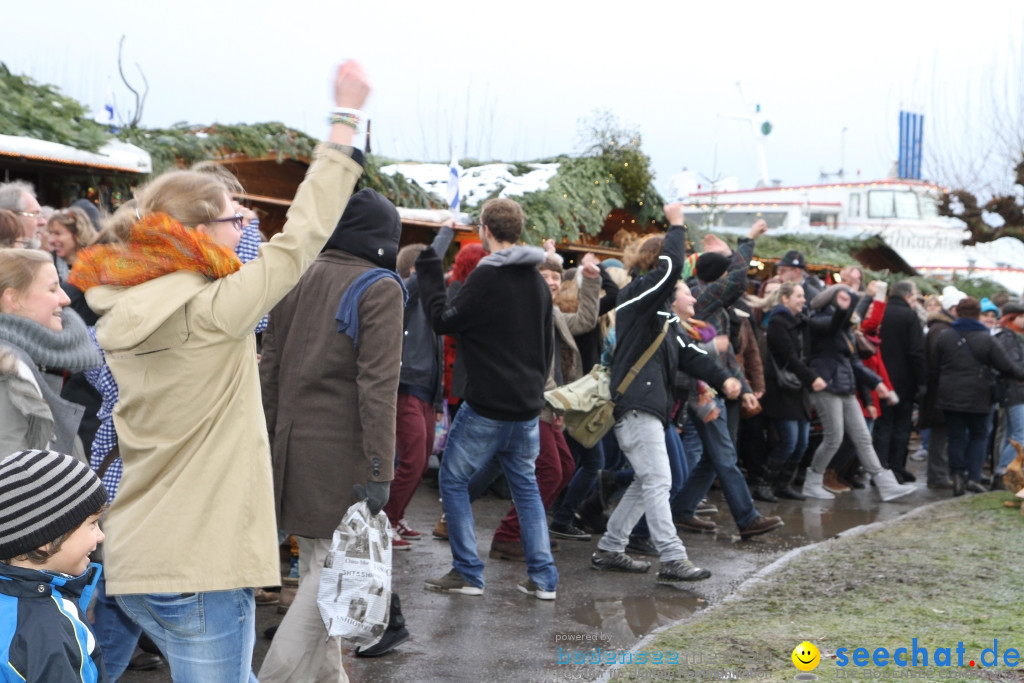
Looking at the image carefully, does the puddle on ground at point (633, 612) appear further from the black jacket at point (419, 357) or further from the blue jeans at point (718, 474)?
the black jacket at point (419, 357)

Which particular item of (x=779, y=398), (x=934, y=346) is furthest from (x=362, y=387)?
(x=934, y=346)

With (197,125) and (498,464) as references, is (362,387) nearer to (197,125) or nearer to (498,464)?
(498,464)

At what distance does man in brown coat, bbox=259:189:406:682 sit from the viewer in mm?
4305

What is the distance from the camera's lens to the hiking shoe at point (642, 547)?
771 centimetres

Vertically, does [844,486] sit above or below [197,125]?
below

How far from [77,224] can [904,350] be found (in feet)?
29.0

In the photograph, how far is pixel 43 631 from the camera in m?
2.36

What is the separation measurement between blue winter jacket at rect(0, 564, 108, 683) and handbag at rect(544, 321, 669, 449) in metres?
4.64

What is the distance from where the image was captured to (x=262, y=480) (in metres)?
3.08

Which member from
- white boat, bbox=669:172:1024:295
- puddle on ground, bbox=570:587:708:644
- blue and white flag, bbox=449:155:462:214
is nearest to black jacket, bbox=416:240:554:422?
puddle on ground, bbox=570:587:708:644

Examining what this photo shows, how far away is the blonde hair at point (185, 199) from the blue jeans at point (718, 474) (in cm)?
533

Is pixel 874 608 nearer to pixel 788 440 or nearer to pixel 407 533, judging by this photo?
pixel 407 533

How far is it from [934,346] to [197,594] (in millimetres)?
10145

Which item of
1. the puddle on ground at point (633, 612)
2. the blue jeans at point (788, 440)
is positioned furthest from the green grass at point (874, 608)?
the blue jeans at point (788, 440)
